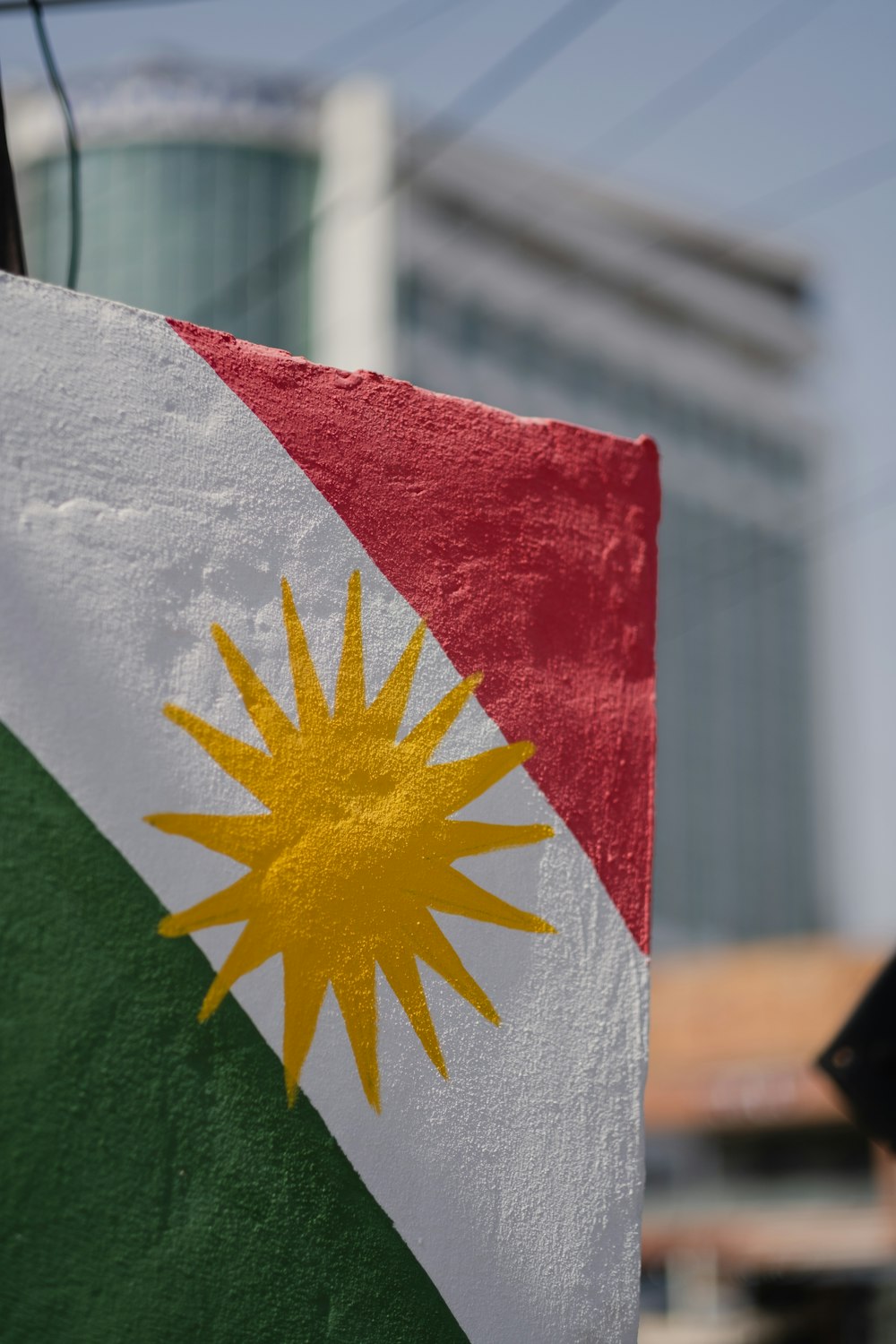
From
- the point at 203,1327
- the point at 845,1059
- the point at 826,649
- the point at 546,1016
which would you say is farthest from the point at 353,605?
the point at 826,649

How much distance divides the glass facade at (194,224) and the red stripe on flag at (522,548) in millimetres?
45375

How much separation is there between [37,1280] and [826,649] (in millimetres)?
62986

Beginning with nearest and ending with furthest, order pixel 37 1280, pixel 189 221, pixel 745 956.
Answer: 1. pixel 37 1280
2. pixel 745 956
3. pixel 189 221

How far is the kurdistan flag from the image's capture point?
2.69 metres

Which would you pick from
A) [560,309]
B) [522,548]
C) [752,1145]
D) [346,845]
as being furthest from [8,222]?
[560,309]

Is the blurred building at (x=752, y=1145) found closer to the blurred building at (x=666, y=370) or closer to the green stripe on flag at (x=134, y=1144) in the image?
the blurred building at (x=666, y=370)

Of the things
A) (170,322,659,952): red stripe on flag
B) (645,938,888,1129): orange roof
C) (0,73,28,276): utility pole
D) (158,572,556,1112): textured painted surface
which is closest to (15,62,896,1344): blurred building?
(645,938,888,1129): orange roof

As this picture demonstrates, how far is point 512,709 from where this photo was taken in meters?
3.41

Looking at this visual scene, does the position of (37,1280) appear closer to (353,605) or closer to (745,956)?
(353,605)

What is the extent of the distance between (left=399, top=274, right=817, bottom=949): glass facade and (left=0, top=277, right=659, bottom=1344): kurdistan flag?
159ft

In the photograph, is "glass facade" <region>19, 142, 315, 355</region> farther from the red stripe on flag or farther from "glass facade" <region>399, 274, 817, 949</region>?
the red stripe on flag

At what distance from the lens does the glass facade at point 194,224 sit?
158 feet

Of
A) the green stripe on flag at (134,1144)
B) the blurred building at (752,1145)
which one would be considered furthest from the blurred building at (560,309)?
the green stripe on flag at (134,1144)

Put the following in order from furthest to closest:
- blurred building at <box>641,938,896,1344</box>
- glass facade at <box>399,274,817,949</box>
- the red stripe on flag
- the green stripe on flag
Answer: glass facade at <box>399,274,817,949</box> < blurred building at <box>641,938,896,1344</box> < the red stripe on flag < the green stripe on flag
